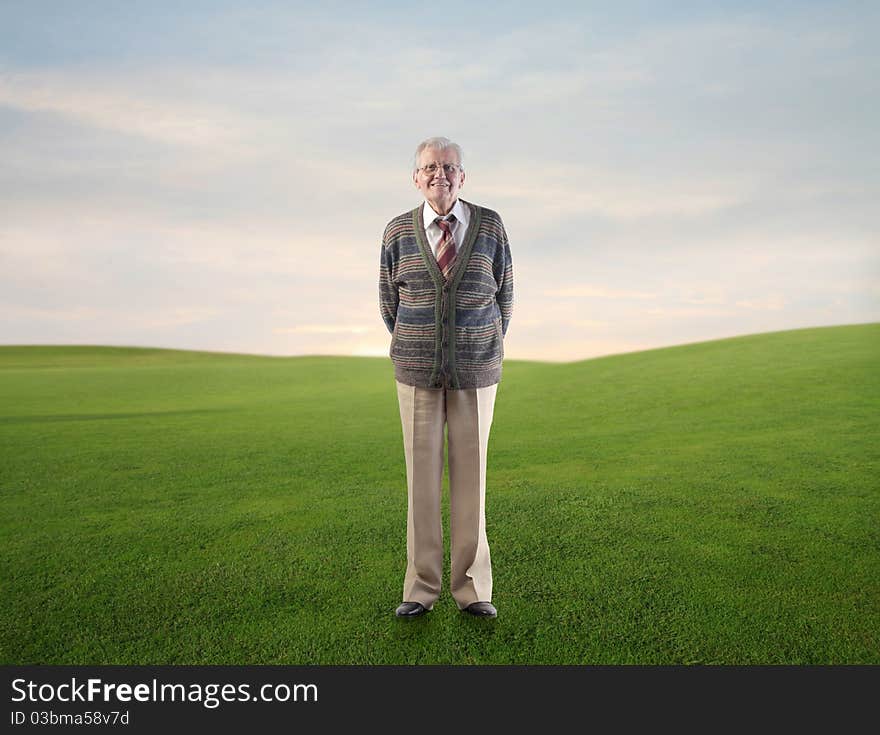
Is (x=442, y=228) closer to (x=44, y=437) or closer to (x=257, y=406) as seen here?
(x=44, y=437)

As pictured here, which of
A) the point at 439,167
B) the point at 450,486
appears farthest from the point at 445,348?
the point at 439,167

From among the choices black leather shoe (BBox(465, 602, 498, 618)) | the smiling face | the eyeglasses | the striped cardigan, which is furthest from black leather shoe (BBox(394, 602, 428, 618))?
the eyeglasses

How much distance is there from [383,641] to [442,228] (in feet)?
6.69

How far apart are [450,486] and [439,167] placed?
162 cm

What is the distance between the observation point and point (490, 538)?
522 centimetres

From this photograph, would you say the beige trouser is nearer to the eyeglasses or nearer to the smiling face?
the smiling face

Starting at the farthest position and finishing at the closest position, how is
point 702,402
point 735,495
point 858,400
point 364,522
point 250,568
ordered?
point 702,402
point 858,400
point 735,495
point 364,522
point 250,568

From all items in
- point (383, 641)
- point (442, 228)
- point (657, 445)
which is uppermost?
point (442, 228)

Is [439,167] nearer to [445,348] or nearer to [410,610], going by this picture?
[445,348]

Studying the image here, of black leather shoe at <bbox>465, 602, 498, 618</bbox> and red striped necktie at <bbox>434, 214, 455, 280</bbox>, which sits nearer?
red striped necktie at <bbox>434, 214, 455, 280</bbox>

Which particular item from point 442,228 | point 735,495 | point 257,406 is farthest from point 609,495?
point 257,406

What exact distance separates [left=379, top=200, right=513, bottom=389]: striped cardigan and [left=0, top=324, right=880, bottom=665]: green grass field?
1.30m

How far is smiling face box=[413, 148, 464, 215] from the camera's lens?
3504 millimetres

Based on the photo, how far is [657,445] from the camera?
30.2ft
